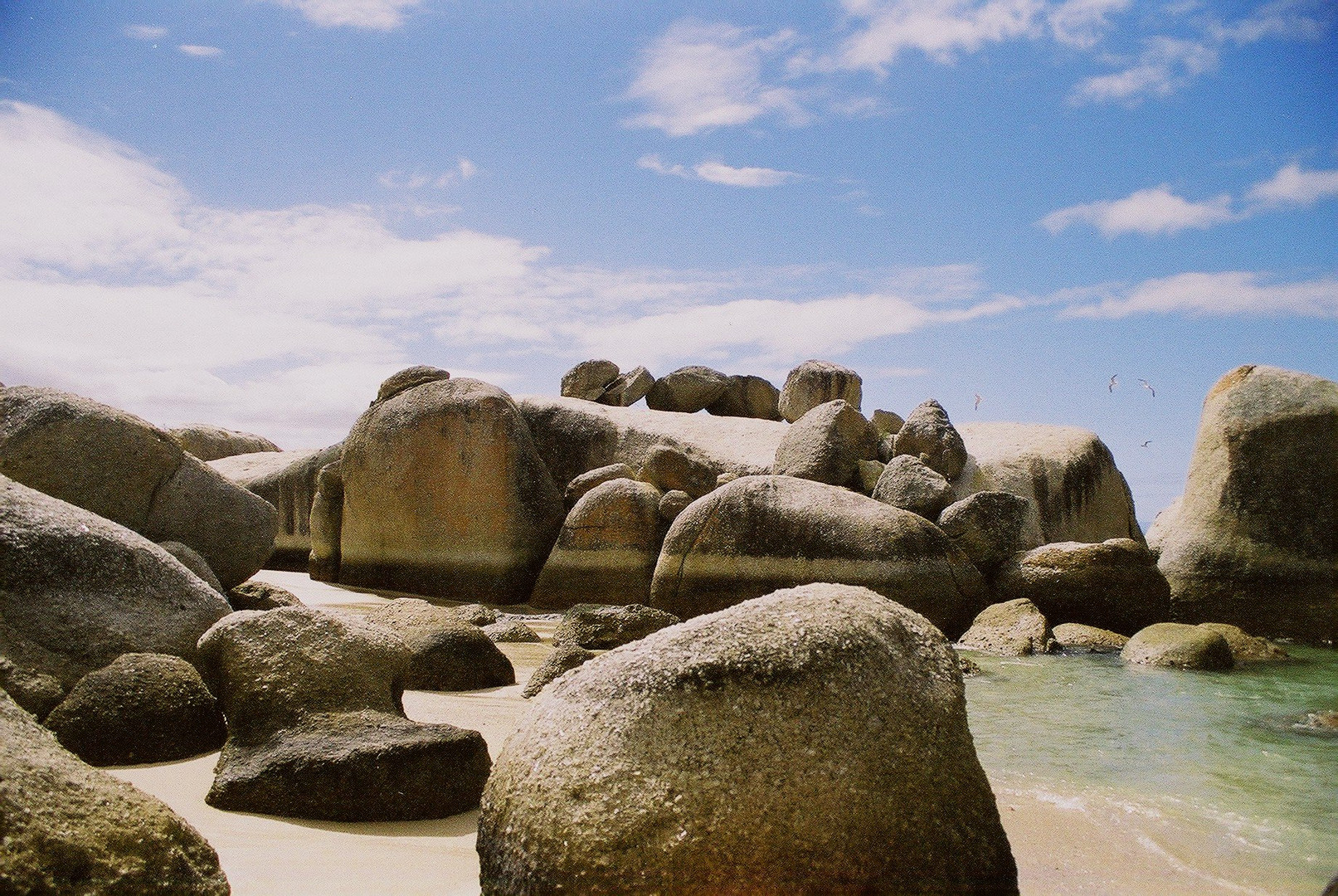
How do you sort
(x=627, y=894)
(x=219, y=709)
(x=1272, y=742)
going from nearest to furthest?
(x=627, y=894)
(x=219, y=709)
(x=1272, y=742)

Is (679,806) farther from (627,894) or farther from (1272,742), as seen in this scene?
(1272,742)

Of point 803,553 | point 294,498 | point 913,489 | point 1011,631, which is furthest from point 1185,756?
point 294,498

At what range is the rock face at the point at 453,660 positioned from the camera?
6.25 meters

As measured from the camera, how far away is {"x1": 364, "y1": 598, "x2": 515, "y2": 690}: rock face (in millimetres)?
6246

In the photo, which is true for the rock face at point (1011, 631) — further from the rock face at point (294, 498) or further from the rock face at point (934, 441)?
the rock face at point (294, 498)

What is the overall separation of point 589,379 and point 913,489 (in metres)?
7.91

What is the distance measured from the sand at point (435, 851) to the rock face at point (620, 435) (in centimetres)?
976

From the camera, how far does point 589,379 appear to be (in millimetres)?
18250

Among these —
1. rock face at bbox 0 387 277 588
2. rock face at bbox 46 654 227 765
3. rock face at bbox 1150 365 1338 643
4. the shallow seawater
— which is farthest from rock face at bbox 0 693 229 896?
rock face at bbox 1150 365 1338 643

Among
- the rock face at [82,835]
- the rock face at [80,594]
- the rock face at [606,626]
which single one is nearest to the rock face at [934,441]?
the rock face at [606,626]

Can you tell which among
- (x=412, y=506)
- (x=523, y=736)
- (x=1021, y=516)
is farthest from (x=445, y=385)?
(x=523, y=736)

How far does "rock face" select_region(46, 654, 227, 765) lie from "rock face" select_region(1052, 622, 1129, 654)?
25.4 feet

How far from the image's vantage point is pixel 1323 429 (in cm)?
1074

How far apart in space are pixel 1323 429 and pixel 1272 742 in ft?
19.4
